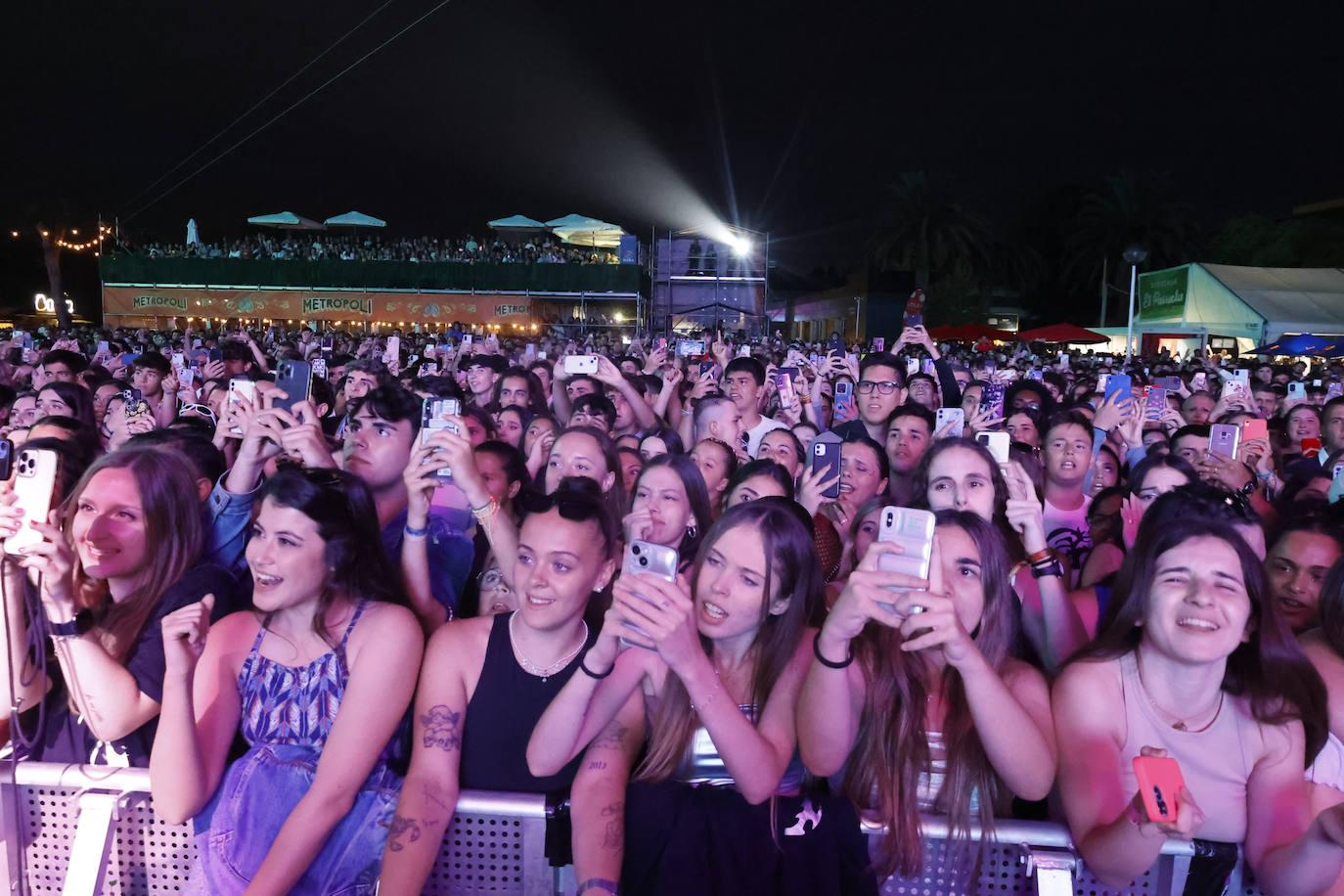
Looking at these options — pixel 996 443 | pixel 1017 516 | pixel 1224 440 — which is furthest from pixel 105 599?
pixel 1224 440

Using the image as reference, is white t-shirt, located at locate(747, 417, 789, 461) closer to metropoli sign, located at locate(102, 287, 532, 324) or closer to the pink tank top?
the pink tank top

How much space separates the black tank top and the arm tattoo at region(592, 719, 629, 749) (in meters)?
0.11

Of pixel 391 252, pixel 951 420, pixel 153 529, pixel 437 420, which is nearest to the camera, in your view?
pixel 153 529

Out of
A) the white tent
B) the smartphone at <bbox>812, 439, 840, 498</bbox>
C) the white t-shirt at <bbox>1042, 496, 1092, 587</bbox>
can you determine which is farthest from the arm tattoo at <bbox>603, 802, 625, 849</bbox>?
the white tent

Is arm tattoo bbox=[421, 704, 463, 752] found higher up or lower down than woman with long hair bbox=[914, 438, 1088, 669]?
lower down

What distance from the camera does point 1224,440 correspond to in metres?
4.82

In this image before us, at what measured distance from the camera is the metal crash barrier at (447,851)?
7.24ft

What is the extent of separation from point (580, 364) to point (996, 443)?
320 centimetres

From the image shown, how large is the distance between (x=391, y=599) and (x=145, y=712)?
709mm

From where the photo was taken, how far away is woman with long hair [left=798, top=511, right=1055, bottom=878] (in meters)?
2.07

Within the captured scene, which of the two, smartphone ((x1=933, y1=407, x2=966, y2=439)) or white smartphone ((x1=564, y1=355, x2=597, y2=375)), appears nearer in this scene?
smartphone ((x1=933, y1=407, x2=966, y2=439))

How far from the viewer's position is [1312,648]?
8.82 feet

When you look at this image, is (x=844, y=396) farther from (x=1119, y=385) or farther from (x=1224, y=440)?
(x=1224, y=440)

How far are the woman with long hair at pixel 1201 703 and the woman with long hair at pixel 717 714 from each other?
639 millimetres
